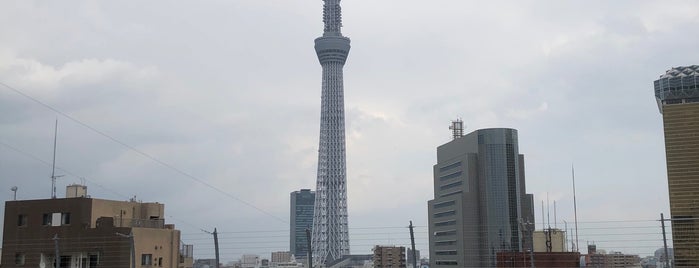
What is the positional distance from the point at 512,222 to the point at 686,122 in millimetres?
45278

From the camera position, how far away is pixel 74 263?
44688 millimetres

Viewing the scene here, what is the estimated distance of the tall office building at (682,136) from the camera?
157 metres

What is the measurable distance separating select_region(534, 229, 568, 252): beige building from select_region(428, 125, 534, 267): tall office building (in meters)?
33.9

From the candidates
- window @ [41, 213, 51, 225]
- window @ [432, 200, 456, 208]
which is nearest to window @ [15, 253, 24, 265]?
window @ [41, 213, 51, 225]

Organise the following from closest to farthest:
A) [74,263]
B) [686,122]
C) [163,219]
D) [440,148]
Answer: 1. [74,263]
2. [163,219]
3. [686,122]
4. [440,148]

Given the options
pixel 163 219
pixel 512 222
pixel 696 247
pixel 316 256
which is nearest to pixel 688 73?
pixel 696 247

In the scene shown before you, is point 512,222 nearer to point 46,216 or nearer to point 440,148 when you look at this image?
point 440,148

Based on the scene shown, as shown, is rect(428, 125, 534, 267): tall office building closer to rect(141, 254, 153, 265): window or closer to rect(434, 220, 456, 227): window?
rect(434, 220, 456, 227): window

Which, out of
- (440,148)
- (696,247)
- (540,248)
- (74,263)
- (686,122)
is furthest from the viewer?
(440,148)

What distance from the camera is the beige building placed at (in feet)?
357

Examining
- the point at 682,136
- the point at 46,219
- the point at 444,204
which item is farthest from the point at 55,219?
the point at 682,136


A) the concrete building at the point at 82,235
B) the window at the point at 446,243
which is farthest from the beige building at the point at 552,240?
the concrete building at the point at 82,235

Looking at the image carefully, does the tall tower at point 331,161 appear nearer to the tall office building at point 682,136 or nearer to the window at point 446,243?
the window at point 446,243

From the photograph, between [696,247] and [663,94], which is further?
[663,94]
